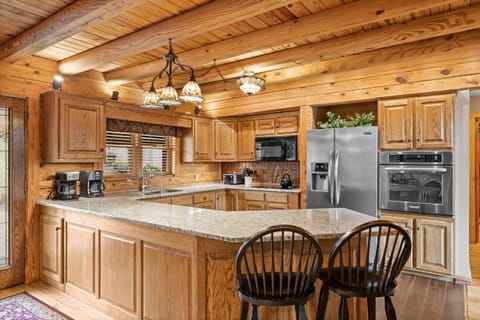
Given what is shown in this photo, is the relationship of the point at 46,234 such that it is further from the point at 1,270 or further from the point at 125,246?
the point at 125,246

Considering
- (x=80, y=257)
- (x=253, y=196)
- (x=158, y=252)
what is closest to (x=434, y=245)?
(x=253, y=196)

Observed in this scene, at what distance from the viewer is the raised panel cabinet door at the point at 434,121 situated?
358 centimetres

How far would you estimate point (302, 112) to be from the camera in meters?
4.73

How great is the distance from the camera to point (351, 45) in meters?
3.25

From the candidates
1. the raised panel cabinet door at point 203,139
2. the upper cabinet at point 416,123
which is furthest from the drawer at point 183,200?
the upper cabinet at point 416,123

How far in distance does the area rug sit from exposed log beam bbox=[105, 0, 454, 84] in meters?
2.71

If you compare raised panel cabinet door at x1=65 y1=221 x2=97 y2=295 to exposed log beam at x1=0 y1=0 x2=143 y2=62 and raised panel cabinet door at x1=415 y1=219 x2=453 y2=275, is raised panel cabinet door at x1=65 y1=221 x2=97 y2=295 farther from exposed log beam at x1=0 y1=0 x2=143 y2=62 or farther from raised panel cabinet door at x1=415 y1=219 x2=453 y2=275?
raised panel cabinet door at x1=415 y1=219 x2=453 y2=275

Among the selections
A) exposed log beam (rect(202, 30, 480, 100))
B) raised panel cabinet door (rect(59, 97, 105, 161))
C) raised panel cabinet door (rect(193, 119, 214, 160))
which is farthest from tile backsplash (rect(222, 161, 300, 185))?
raised panel cabinet door (rect(59, 97, 105, 161))

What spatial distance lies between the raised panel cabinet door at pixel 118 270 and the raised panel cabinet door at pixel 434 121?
3.35 metres

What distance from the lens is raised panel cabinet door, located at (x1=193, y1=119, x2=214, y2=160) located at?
5.38 m

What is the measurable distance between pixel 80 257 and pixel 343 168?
3187 mm

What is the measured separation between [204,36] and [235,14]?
39.1 inches

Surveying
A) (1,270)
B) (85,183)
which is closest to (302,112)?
(85,183)

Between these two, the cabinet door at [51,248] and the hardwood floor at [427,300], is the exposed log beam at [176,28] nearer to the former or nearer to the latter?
the cabinet door at [51,248]
